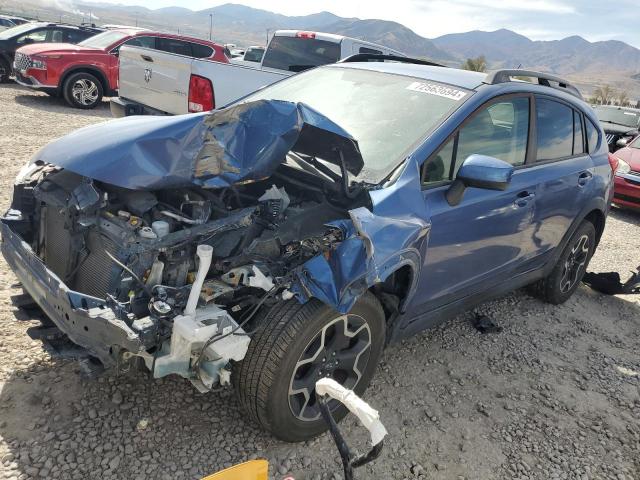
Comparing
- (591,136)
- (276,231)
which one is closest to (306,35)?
(591,136)

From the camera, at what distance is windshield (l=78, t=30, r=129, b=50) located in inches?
455

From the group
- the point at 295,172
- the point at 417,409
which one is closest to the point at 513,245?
the point at 417,409

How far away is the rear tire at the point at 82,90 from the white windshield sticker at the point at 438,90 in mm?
9893

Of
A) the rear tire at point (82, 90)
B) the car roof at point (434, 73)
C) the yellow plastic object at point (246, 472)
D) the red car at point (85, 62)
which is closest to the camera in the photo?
the yellow plastic object at point (246, 472)

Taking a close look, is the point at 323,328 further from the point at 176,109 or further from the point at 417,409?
the point at 176,109

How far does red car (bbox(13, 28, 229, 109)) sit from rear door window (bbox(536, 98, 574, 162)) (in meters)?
9.45

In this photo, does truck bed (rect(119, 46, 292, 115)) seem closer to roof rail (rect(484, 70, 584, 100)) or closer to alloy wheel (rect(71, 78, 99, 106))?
roof rail (rect(484, 70, 584, 100))

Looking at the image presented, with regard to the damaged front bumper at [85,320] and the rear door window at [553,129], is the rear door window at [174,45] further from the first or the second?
the damaged front bumper at [85,320]

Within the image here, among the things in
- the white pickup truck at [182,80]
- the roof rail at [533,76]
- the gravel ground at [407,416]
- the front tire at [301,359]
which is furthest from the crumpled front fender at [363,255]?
the white pickup truck at [182,80]

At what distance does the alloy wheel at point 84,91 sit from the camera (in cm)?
1123

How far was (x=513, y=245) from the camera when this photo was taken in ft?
11.9

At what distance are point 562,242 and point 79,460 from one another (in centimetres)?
375

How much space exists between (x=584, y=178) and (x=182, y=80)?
4.37 metres

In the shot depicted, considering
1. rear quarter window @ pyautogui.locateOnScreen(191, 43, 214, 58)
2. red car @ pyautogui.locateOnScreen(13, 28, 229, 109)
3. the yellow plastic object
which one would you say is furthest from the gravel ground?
rear quarter window @ pyautogui.locateOnScreen(191, 43, 214, 58)
